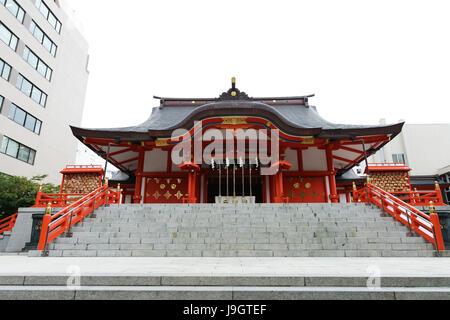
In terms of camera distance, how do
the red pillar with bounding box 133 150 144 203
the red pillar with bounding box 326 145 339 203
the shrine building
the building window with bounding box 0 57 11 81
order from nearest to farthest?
the shrine building, the red pillar with bounding box 326 145 339 203, the red pillar with bounding box 133 150 144 203, the building window with bounding box 0 57 11 81

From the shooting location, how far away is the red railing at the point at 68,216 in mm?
7062

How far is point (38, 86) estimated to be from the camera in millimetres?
23500

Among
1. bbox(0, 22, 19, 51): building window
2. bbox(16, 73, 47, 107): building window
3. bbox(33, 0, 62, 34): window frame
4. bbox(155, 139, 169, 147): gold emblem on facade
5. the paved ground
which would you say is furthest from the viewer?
bbox(33, 0, 62, 34): window frame

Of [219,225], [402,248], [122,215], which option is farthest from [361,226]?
[122,215]

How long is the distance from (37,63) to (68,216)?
22834 millimetres

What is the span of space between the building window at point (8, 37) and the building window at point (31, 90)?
2.42 metres

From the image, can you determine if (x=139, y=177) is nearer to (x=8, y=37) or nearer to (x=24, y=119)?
(x=24, y=119)

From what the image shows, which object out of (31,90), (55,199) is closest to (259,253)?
(55,199)

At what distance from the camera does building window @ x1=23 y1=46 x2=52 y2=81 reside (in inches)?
881

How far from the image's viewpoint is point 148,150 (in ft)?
49.5

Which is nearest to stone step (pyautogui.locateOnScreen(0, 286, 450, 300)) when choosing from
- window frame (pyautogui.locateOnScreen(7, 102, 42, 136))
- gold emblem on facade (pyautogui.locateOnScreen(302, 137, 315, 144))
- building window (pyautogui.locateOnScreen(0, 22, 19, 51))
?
gold emblem on facade (pyautogui.locateOnScreen(302, 137, 315, 144))

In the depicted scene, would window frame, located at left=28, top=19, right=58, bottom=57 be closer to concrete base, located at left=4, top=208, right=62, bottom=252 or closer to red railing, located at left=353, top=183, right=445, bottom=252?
concrete base, located at left=4, top=208, right=62, bottom=252

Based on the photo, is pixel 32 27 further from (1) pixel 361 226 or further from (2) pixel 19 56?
(1) pixel 361 226

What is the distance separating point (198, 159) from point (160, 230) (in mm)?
6265
